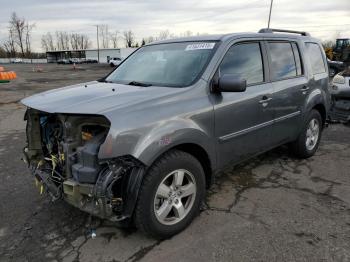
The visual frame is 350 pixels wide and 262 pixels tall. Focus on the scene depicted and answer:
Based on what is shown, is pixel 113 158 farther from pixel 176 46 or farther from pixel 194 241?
pixel 176 46

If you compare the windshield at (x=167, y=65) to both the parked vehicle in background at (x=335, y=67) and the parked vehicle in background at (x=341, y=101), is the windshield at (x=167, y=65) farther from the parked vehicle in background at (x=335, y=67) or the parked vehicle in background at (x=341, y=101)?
the parked vehicle in background at (x=335, y=67)

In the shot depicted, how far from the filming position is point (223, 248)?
2.94 m

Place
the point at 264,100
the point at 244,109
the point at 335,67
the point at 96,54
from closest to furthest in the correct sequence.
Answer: the point at 244,109 < the point at 264,100 < the point at 335,67 < the point at 96,54

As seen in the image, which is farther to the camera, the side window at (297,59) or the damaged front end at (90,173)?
the side window at (297,59)

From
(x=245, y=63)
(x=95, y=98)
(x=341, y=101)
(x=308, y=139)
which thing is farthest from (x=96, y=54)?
(x=95, y=98)

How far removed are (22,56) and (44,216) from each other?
108432 mm

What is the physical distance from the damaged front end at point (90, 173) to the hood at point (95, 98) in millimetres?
78

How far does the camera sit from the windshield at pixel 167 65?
347 centimetres

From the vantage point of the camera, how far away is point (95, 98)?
3.01 m

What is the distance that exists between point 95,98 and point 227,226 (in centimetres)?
175

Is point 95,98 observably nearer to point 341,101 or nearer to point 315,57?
point 315,57

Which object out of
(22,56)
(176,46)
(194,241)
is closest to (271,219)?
(194,241)

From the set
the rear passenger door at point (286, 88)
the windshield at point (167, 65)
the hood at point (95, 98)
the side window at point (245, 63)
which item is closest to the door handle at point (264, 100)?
the rear passenger door at point (286, 88)

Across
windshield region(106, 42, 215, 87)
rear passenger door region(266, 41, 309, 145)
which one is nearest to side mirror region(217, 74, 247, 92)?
windshield region(106, 42, 215, 87)
